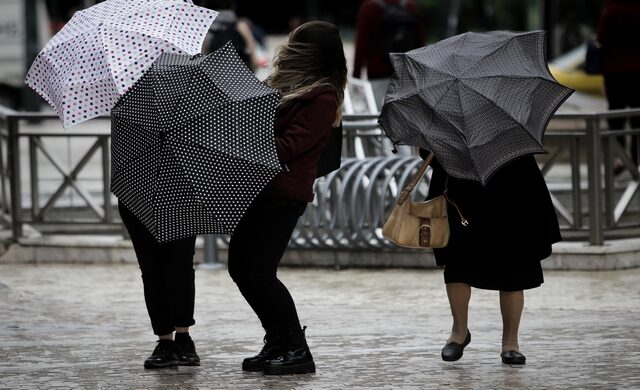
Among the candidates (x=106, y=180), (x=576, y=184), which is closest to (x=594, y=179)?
(x=576, y=184)

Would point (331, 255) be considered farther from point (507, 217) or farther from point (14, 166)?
point (507, 217)

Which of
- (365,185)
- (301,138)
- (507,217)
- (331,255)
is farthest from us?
(331,255)

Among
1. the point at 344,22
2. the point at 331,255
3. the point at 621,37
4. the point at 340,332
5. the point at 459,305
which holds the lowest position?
the point at 344,22

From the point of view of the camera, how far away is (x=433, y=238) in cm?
698

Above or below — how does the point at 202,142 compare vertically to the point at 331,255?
above

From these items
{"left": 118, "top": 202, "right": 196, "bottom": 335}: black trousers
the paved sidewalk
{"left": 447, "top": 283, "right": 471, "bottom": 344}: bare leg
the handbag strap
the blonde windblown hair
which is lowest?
the paved sidewalk

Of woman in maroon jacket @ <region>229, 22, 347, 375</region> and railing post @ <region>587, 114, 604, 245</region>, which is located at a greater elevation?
woman in maroon jacket @ <region>229, 22, 347, 375</region>

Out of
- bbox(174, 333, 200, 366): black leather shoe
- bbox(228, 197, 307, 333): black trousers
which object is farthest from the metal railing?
bbox(228, 197, 307, 333): black trousers

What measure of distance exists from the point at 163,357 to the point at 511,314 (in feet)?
5.42

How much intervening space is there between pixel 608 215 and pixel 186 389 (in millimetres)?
4740

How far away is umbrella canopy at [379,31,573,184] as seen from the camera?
6656 millimetres

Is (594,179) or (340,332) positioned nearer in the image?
(340,332)

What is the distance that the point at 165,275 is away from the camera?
6961 mm

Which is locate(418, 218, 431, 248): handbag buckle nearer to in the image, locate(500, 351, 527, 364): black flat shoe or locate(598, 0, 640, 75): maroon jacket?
locate(500, 351, 527, 364): black flat shoe
